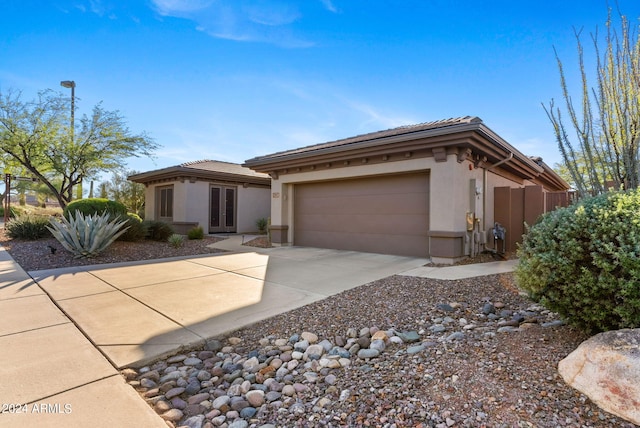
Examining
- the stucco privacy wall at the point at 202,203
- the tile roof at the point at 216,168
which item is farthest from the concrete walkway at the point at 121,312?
the tile roof at the point at 216,168

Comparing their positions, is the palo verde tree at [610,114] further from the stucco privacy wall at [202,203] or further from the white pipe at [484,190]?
the stucco privacy wall at [202,203]

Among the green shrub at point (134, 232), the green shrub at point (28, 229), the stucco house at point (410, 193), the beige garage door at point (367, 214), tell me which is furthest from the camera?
the green shrub at point (28, 229)

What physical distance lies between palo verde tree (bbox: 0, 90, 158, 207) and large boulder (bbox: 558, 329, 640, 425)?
1572 centimetres

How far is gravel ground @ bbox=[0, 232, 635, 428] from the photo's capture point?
72.4 inches

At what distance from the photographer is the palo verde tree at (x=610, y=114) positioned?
3588 mm

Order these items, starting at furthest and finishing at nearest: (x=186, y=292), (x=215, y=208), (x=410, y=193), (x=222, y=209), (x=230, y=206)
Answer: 1. (x=230, y=206)
2. (x=222, y=209)
3. (x=215, y=208)
4. (x=410, y=193)
5. (x=186, y=292)

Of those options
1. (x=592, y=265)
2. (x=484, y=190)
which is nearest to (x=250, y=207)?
(x=484, y=190)

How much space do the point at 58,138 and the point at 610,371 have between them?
54.1 ft

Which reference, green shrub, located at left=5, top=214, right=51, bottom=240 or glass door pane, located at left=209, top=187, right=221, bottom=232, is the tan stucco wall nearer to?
glass door pane, located at left=209, top=187, right=221, bottom=232

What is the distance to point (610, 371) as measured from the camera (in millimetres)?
1880

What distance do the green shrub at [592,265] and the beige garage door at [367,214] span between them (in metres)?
5.05

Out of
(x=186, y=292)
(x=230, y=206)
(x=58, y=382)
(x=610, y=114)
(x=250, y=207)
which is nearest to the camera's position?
(x=58, y=382)

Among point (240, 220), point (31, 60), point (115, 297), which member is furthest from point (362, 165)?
point (31, 60)

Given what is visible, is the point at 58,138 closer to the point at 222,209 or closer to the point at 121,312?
the point at 222,209
